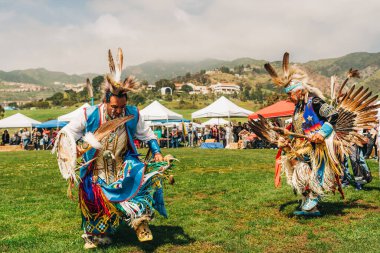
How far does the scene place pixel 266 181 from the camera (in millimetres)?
10492

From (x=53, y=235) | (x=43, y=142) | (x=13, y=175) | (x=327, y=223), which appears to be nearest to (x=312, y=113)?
(x=327, y=223)

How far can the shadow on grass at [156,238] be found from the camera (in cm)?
506

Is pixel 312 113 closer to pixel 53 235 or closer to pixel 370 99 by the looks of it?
pixel 370 99

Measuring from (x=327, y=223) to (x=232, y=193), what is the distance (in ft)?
9.98

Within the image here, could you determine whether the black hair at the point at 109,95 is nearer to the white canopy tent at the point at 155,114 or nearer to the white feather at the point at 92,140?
the white feather at the point at 92,140

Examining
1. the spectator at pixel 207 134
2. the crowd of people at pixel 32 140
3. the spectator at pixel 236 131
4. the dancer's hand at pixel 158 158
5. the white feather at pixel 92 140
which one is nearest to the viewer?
the white feather at pixel 92 140

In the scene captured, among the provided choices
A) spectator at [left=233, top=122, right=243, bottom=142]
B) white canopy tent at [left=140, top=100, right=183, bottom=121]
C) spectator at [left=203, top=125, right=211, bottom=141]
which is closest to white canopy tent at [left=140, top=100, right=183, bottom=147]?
white canopy tent at [left=140, top=100, right=183, bottom=121]

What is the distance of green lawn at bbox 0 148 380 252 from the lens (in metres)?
5.04

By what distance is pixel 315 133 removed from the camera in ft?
20.4

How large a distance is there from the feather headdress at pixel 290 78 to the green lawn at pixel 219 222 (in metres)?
2.03

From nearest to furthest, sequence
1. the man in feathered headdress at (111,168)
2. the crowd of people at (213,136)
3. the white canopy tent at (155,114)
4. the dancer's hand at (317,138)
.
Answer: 1. the man in feathered headdress at (111,168)
2. the dancer's hand at (317,138)
3. the crowd of people at (213,136)
4. the white canopy tent at (155,114)

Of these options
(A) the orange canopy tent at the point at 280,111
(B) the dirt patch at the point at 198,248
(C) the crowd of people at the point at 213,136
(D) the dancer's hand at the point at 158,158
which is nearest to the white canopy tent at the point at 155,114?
(C) the crowd of people at the point at 213,136

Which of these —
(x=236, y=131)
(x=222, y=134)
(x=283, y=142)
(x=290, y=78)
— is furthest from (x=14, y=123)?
(x=290, y=78)

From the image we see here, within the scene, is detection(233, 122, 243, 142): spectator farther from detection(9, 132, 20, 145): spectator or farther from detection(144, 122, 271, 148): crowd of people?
detection(9, 132, 20, 145): spectator
